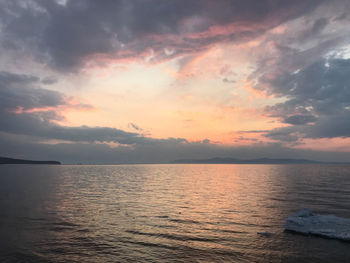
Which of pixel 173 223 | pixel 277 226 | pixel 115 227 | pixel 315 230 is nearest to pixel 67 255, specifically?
pixel 115 227

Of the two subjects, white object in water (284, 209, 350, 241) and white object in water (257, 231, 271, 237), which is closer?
white object in water (284, 209, 350, 241)

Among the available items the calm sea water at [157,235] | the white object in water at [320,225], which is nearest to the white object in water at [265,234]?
the calm sea water at [157,235]

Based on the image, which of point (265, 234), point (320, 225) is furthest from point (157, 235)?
point (320, 225)

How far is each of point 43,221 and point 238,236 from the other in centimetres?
2552

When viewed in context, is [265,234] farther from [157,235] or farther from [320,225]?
[157,235]

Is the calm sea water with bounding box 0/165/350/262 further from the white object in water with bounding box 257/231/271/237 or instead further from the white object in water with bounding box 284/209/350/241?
the white object in water with bounding box 284/209/350/241

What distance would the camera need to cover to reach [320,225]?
26188 millimetres

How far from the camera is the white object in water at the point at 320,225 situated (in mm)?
24250

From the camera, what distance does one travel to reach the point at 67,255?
Answer: 20.0 meters

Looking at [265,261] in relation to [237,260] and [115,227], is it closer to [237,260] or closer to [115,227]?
[237,260]

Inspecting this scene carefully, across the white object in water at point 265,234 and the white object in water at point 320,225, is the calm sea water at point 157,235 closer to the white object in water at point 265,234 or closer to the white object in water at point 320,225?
the white object in water at point 265,234

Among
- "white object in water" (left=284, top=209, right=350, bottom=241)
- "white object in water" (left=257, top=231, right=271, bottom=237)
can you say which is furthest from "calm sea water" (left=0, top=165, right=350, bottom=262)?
"white object in water" (left=284, top=209, right=350, bottom=241)

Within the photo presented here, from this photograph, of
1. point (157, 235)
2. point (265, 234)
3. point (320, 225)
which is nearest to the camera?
point (157, 235)

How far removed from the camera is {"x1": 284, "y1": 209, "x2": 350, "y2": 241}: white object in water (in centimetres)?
2425
